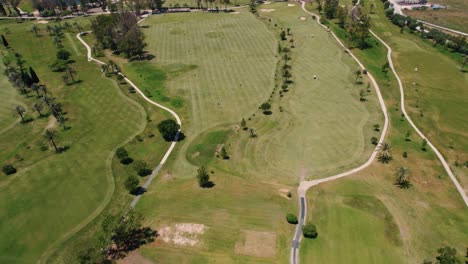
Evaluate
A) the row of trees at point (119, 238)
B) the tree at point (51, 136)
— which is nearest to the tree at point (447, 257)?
→ the row of trees at point (119, 238)

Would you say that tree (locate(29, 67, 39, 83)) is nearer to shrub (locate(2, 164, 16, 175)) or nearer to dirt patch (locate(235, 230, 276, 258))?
shrub (locate(2, 164, 16, 175))

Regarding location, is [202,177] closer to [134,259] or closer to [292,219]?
[292,219]

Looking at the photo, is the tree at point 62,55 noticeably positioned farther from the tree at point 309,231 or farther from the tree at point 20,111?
the tree at point 309,231

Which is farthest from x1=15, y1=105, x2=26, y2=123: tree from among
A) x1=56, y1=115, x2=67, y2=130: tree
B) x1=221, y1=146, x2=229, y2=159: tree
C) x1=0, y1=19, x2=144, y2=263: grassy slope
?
x1=221, y1=146, x2=229, y2=159: tree

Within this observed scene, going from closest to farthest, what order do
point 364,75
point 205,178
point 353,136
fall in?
1. point 205,178
2. point 353,136
3. point 364,75

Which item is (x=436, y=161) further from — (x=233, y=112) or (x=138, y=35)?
(x=138, y=35)

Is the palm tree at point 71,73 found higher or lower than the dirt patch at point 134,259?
higher

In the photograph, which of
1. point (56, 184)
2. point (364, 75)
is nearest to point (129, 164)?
point (56, 184)
